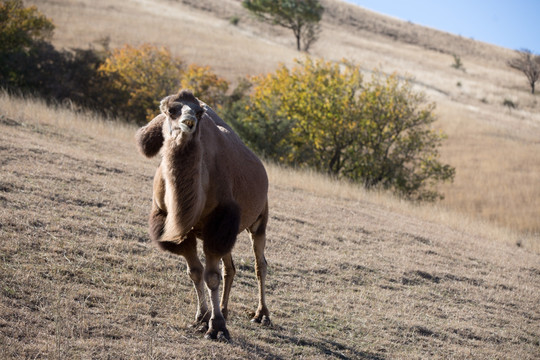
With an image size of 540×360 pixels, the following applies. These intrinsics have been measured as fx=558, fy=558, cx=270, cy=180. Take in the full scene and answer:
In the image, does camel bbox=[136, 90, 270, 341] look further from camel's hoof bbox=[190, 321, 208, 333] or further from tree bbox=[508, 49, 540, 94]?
tree bbox=[508, 49, 540, 94]

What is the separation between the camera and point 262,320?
6.33 metres

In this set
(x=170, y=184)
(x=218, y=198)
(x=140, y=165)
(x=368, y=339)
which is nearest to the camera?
(x=170, y=184)

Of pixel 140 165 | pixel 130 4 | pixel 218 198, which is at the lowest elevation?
pixel 140 165

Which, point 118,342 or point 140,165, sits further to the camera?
point 140,165

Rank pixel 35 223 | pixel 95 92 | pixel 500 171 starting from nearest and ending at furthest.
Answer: pixel 35 223 → pixel 95 92 → pixel 500 171

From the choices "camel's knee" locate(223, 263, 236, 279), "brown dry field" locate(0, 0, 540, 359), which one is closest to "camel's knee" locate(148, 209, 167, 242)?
"brown dry field" locate(0, 0, 540, 359)

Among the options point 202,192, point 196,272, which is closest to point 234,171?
point 202,192

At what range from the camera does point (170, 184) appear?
4766 millimetres

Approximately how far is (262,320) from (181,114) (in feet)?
9.10

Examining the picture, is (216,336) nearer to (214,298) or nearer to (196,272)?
(214,298)

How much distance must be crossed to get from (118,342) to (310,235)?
5.88 meters

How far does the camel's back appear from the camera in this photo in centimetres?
529

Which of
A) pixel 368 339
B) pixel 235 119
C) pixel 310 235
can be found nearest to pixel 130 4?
pixel 235 119

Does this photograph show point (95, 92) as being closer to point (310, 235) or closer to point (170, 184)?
point (310, 235)
